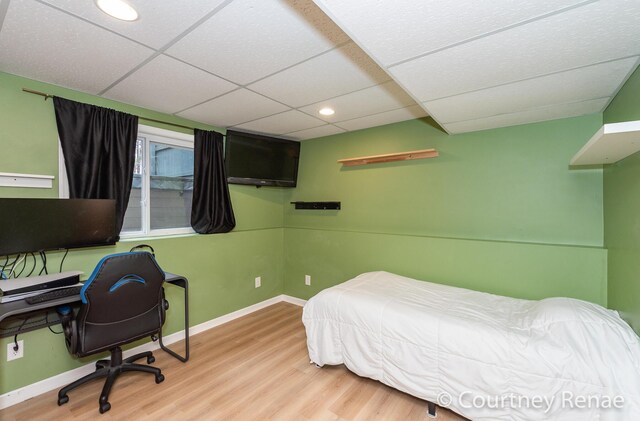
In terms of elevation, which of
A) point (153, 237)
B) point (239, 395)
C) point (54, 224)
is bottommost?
point (239, 395)

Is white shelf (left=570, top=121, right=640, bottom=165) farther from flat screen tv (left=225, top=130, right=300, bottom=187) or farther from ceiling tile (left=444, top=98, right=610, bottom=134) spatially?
flat screen tv (left=225, top=130, right=300, bottom=187)

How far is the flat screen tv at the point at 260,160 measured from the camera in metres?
3.37

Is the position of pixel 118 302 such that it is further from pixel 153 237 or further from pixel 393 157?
pixel 393 157

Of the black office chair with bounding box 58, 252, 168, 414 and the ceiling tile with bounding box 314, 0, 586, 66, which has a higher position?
the ceiling tile with bounding box 314, 0, 586, 66

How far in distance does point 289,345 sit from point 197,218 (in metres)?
1.74

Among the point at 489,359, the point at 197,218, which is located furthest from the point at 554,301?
the point at 197,218

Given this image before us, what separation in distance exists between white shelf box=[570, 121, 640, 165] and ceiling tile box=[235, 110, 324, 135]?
2.23 m

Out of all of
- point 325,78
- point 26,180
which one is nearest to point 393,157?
point 325,78

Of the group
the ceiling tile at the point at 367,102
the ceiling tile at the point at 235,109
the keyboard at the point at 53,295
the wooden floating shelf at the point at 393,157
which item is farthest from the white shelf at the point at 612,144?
the keyboard at the point at 53,295

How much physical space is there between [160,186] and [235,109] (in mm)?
1214

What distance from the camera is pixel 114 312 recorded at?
1.94 m

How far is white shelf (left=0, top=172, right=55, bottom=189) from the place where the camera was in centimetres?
195

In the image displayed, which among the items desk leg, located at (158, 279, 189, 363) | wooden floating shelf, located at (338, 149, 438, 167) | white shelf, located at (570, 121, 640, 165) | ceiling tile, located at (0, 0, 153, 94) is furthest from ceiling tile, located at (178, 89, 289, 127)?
white shelf, located at (570, 121, 640, 165)

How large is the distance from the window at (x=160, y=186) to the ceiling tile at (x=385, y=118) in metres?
1.86
